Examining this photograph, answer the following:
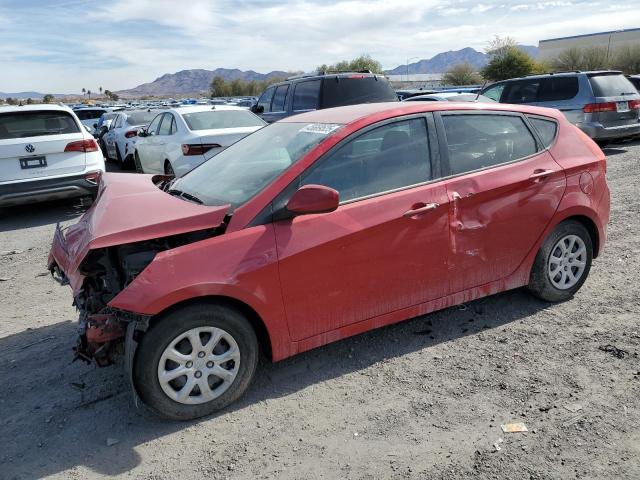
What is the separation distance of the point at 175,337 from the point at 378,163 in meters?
1.73

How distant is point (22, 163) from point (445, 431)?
7.78m

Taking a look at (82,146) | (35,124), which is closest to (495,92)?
(82,146)

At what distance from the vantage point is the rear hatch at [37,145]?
26.7 feet

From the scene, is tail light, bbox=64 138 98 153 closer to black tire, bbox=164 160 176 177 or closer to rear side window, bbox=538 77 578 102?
black tire, bbox=164 160 176 177

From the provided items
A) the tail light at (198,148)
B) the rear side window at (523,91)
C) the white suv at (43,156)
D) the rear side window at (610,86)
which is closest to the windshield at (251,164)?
the tail light at (198,148)

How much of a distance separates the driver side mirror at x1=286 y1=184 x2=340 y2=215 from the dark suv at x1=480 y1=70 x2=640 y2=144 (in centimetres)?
1004

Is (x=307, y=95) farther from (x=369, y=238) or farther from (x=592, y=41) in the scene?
(x=592, y=41)

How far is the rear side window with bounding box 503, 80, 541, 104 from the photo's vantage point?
12.6m

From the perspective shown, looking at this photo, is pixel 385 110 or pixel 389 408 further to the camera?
pixel 385 110

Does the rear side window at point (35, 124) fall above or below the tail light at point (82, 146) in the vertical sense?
above

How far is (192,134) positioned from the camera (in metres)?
8.75

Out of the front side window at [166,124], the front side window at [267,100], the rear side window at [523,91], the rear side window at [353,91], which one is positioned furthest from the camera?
the rear side window at [523,91]

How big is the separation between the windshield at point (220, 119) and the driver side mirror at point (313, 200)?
6.32 metres

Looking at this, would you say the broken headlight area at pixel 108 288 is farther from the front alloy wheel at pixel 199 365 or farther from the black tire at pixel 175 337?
the front alloy wheel at pixel 199 365
